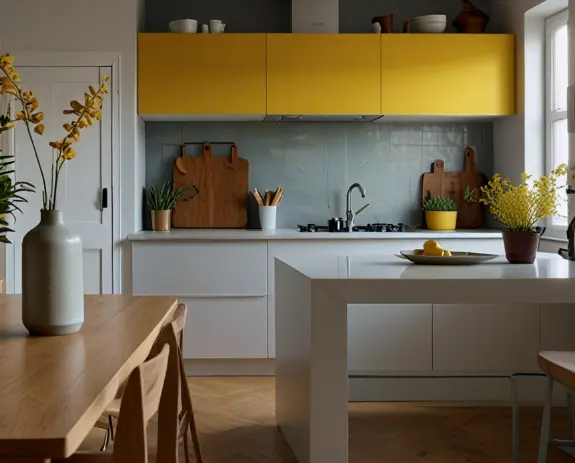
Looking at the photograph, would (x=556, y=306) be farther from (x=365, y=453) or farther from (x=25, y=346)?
(x=25, y=346)

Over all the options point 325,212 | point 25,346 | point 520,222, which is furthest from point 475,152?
point 25,346

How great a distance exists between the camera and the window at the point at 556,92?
4.77 meters

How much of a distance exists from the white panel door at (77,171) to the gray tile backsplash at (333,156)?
0.60 m

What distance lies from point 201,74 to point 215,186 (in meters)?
0.84

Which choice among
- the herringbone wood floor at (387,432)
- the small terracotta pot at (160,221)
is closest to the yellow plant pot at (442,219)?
the herringbone wood floor at (387,432)

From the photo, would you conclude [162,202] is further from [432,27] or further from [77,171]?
[432,27]

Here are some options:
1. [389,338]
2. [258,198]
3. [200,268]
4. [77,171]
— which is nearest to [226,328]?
[200,268]

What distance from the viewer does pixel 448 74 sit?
504 centimetres

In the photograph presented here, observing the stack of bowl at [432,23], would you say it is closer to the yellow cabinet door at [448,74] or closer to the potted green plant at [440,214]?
the yellow cabinet door at [448,74]

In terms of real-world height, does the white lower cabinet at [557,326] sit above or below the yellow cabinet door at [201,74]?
below

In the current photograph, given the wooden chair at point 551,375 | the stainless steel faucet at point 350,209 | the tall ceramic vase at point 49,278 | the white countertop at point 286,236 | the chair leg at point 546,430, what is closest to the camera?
the tall ceramic vase at point 49,278

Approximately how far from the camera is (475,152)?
5.55m

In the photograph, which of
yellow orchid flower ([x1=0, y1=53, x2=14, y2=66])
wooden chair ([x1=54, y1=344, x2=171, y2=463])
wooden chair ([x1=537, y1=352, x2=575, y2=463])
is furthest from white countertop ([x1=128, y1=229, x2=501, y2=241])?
wooden chair ([x1=54, y1=344, x2=171, y2=463])

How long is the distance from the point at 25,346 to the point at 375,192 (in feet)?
13.0
